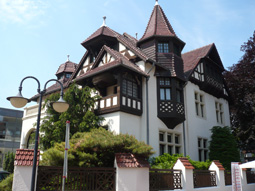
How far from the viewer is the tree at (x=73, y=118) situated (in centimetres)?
1513

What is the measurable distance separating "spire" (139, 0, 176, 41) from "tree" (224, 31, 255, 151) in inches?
335

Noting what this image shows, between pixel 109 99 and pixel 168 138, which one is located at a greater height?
pixel 109 99

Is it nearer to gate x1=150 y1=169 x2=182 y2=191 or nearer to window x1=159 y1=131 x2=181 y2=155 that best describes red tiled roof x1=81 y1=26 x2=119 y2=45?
window x1=159 y1=131 x2=181 y2=155

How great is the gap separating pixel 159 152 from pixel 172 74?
5.09 metres

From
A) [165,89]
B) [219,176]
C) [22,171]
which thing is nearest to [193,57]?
[165,89]

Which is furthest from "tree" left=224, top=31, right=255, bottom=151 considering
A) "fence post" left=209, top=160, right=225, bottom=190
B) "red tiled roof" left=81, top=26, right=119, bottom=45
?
"red tiled roof" left=81, top=26, right=119, bottom=45

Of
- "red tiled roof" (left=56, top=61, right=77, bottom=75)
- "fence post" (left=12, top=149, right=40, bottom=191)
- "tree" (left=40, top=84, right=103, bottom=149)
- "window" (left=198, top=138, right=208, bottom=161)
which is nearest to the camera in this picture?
"fence post" (left=12, top=149, right=40, bottom=191)

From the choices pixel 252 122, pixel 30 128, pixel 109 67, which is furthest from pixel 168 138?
pixel 30 128

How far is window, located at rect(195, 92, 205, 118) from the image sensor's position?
20938 millimetres

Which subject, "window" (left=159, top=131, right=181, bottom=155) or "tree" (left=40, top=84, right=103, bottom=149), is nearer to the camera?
"tree" (left=40, top=84, right=103, bottom=149)

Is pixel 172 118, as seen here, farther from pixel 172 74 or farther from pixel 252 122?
pixel 252 122

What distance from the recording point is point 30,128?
21.9m

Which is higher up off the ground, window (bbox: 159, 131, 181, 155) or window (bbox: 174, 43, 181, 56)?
window (bbox: 174, 43, 181, 56)

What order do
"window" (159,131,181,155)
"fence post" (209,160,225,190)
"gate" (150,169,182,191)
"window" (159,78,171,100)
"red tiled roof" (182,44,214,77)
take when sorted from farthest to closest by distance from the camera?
"red tiled roof" (182,44,214,77)
"window" (159,78,171,100)
"window" (159,131,181,155)
"fence post" (209,160,225,190)
"gate" (150,169,182,191)
